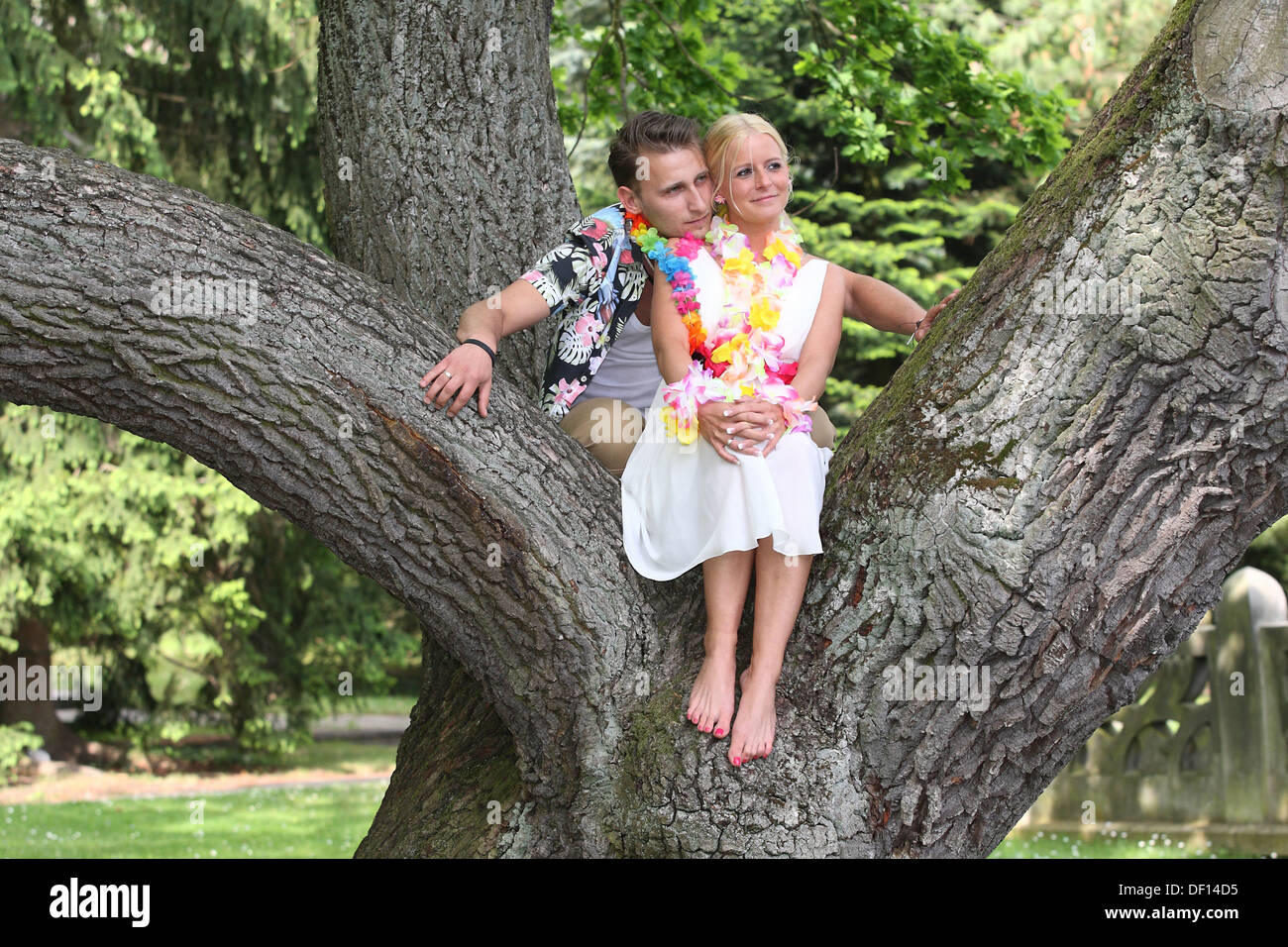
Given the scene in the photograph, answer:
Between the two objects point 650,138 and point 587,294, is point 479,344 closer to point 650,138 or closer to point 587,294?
point 587,294

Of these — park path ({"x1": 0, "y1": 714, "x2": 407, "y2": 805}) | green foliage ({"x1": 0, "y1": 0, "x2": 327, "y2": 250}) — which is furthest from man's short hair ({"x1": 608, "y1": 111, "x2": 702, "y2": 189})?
park path ({"x1": 0, "y1": 714, "x2": 407, "y2": 805})

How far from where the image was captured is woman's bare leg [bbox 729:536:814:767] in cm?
267

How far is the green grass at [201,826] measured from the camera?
849 cm

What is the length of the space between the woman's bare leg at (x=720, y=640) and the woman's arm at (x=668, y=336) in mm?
523

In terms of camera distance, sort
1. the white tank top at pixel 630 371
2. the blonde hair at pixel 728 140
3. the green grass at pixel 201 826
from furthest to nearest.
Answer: the green grass at pixel 201 826 < the white tank top at pixel 630 371 < the blonde hair at pixel 728 140

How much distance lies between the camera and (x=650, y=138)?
325 centimetres

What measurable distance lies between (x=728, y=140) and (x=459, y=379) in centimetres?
103

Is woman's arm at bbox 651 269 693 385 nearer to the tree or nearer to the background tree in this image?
the tree

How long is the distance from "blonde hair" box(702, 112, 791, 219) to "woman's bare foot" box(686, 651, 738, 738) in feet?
4.18

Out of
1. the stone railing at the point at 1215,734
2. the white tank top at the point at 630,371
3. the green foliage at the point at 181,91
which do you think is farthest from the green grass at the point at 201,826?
the white tank top at the point at 630,371

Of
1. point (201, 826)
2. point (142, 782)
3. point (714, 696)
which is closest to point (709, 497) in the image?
point (714, 696)

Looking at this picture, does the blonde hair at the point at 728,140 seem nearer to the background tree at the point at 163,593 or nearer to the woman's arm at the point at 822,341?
the woman's arm at the point at 822,341

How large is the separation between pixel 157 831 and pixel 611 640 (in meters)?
7.96

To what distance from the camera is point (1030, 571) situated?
2.49 m
